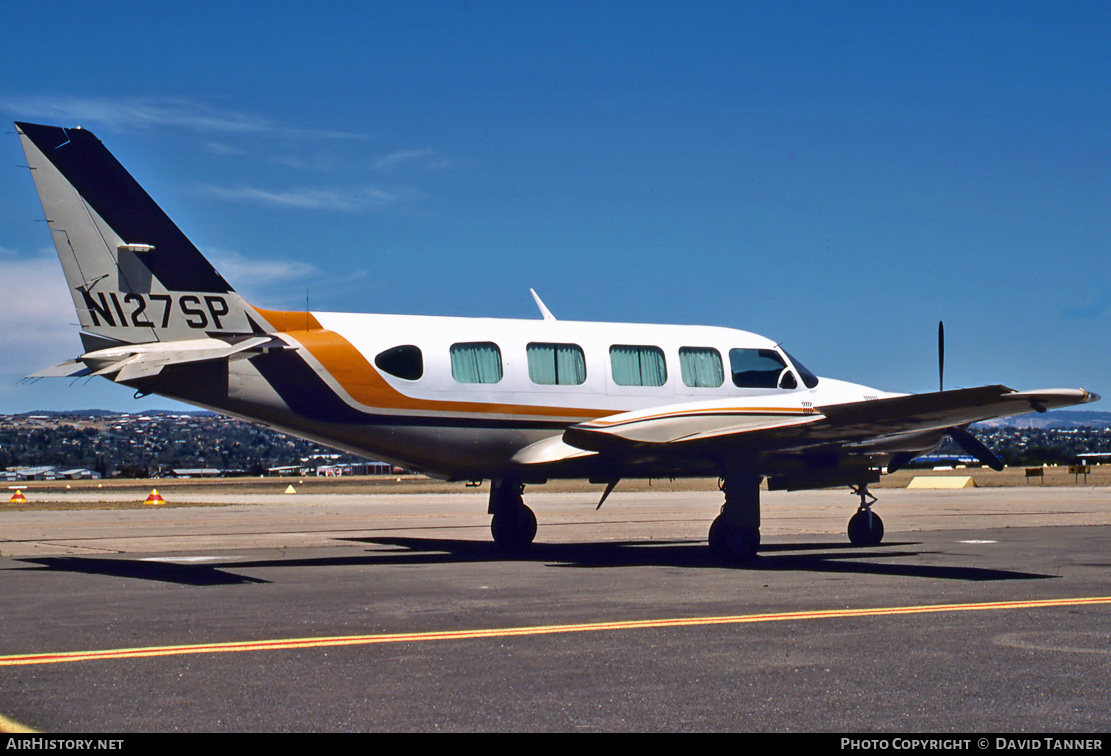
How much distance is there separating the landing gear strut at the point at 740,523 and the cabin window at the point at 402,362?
551 centimetres

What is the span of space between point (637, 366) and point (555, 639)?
1031 cm

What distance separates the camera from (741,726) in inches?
249

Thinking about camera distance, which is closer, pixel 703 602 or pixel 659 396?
pixel 703 602

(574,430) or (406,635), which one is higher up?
(574,430)

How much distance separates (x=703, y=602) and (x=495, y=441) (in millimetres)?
6568

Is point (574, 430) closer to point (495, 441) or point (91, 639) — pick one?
point (495, 441)

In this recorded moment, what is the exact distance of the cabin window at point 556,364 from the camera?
18.7 meters

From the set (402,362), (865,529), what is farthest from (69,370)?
(865,529)

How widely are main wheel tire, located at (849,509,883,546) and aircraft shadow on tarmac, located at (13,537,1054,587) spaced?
298 millimetres

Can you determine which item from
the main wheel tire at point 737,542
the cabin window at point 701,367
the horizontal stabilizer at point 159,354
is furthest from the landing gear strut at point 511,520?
the horizontal stabilizer at point 159,354

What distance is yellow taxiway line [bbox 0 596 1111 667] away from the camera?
346 inches

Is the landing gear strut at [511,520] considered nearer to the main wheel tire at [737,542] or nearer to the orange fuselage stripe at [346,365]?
the orange fuselage stripe at [346,365]

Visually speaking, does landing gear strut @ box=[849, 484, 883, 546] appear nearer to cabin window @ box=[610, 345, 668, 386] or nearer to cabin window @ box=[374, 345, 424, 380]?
cabin window @ box=[610, 345, 668, 386]

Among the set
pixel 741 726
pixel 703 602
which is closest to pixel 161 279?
pixel 703 602
